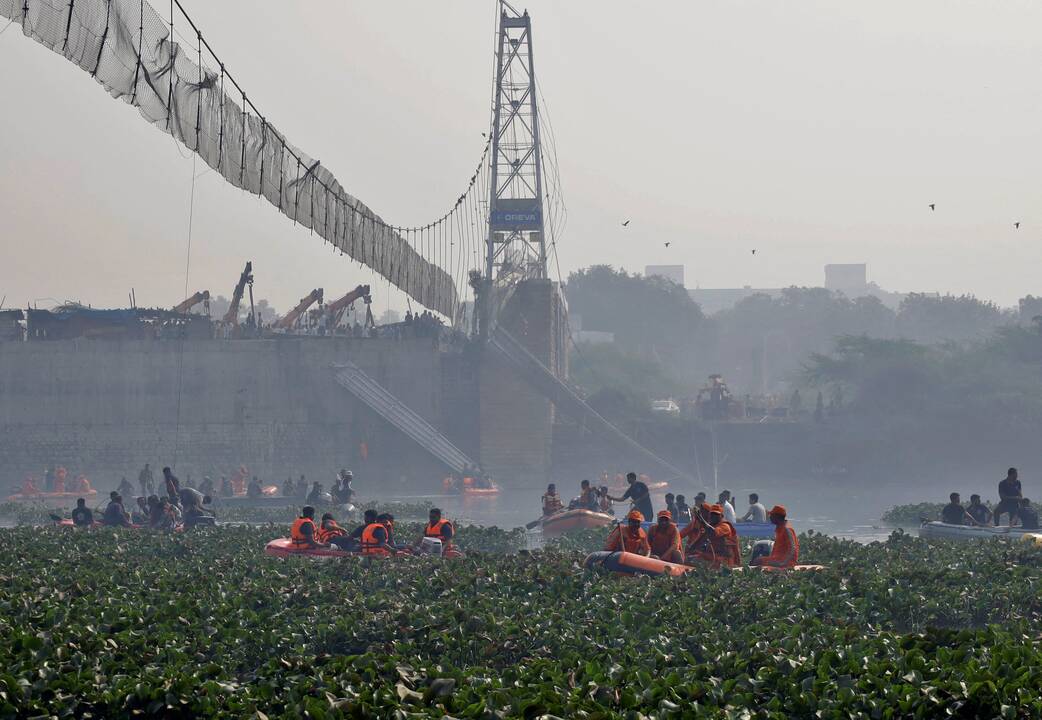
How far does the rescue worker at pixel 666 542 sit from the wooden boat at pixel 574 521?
494 inches

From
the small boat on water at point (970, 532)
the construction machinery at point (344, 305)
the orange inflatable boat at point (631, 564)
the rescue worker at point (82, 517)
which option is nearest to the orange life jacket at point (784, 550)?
the orange inflatable boat at point (631, 564)

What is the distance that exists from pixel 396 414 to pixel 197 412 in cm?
913

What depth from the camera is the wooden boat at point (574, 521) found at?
113ft

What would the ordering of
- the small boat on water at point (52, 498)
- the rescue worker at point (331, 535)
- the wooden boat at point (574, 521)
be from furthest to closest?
the small boat on water at point (52, 498), the wooden boat at point (574, 521), the rescue worker at point (331, 535)

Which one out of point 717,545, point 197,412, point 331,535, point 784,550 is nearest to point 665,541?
point 717,545

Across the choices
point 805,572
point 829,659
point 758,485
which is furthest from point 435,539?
point 758,485

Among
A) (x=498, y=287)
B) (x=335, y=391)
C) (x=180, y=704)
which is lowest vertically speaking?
(x=180, y=704)

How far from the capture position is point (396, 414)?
2625 inches

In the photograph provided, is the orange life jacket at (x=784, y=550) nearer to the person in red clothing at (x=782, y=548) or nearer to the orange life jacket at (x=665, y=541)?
the person in red clothing at (x=782, y=548)

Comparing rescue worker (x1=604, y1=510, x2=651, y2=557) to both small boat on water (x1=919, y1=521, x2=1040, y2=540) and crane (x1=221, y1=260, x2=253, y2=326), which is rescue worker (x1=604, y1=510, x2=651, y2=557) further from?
crane (x1=221, y1=260, x2=253, y2=326)

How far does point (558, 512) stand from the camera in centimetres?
3559

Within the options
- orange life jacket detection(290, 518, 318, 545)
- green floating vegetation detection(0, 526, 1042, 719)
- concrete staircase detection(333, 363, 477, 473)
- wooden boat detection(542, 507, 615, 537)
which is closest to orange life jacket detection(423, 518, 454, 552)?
orange life jacket detection(290, 518, 318, 545)

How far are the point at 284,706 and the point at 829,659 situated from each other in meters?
4.42

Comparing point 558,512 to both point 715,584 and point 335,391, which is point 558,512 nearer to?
point 715,584
